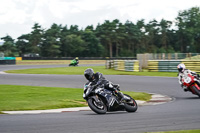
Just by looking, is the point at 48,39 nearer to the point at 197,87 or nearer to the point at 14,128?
the point at 197,87

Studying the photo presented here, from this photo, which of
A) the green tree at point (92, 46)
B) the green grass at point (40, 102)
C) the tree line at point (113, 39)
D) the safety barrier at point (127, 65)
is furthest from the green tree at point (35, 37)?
the green grass at point (40, 102)

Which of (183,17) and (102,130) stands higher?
(183,17)

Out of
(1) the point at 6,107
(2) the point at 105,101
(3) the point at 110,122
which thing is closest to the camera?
(3) the point at 110,122

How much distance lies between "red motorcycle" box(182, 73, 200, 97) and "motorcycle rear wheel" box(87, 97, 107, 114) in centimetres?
547

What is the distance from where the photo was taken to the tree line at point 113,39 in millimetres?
99062

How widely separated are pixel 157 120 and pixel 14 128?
3.10 meters

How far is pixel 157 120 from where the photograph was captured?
8648 mm

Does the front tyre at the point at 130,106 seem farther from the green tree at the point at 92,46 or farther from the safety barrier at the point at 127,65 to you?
the green tree at the point at 92,46

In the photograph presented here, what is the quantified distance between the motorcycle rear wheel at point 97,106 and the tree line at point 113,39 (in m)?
85.8

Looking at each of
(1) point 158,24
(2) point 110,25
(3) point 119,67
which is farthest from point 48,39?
(3) point 119,67

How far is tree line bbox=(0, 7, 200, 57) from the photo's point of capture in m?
99.1

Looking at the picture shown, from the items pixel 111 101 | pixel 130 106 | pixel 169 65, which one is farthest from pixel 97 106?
pixel 169 65

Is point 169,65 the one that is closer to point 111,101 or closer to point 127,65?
point 127,65

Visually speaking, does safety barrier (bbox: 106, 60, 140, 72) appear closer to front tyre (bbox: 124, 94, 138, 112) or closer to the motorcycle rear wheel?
front tyre (bbox: 124, 94, 138, 112)
